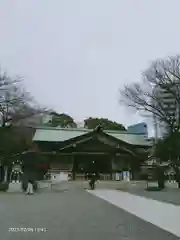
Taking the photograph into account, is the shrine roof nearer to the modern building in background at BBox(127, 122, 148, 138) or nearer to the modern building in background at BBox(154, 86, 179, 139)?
the modern building in background at BBox(127, 122, 148, 138)

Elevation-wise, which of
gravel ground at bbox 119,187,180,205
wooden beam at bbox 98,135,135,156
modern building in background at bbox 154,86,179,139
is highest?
modern building in background at bbox 154,86,179,139

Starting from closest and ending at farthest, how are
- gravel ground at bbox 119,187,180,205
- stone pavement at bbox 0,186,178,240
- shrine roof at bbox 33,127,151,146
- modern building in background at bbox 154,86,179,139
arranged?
stone pavement at bbox 0,186,178,240, gravel ground at bbox 119,187,180,205, modern building in background at bbox 154,86,179,139, shrine roof at bbox 33,127,151,146

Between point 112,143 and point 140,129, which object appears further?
point 140,129

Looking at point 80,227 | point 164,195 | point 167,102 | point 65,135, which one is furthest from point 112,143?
point 80,227

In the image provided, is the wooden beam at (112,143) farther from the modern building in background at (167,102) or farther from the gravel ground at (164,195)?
the gravel ground at (164,195)

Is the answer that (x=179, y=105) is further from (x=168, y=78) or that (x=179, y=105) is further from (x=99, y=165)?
(x=99, y=165)

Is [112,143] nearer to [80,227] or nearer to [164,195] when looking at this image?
[164,195]

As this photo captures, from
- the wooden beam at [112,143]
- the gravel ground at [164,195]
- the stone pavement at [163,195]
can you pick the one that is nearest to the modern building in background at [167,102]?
the stone pavement at [163,195]

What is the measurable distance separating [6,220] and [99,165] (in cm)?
3904

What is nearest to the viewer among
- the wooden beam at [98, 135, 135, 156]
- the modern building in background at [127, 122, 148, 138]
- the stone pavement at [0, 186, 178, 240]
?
the stone pavement at [0, 186, 178, 240]

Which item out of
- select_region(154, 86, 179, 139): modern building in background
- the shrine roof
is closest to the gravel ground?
select_region(154, 86, 179, 139): modern building in background

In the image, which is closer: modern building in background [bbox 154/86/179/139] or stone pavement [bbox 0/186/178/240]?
stone pavement [bbox 0/186/178/240]

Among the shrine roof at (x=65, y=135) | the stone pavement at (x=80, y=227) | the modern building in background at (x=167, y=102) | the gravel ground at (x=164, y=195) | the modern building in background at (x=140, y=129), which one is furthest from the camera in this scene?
the modern building in background at (x=140, y=129)

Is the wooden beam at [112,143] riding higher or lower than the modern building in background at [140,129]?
lower
